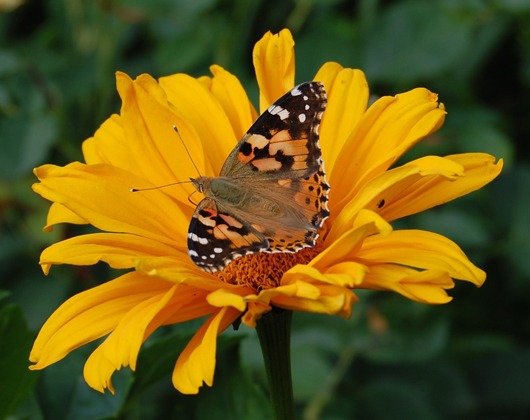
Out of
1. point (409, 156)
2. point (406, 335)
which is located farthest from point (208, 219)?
point (409, 156)

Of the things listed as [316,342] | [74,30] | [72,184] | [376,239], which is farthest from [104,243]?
[74,30]

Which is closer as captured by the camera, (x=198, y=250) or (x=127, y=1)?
(x=198, y=250)

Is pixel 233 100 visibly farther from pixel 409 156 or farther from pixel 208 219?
pixel 409 156

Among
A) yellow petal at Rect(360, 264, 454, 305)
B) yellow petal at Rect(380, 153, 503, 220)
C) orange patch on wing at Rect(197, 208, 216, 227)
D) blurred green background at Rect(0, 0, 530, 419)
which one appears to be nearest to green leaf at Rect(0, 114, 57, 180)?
blurred green background at Rect(0, 0, 530, 419)

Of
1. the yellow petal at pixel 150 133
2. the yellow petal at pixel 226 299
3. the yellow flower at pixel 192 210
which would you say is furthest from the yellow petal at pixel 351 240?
the yellow petal at pixel 150 133

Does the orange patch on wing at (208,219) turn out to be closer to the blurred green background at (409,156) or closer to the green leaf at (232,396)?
the green leaf at (232,396)

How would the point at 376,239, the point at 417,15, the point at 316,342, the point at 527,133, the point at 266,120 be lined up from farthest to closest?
the point at 527,133
the point at 417,15
the point at 316,342
the point at 266,120
the point at 376,239

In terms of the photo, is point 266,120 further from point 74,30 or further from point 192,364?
point 74,30
